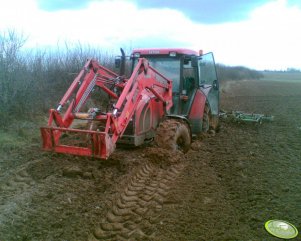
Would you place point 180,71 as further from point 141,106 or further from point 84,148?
point 84,148

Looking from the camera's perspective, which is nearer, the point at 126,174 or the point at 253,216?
the point at 253,216

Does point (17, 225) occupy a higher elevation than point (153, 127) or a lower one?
lower

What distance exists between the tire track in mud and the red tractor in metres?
0.62

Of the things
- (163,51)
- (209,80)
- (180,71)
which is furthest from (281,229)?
(209,80)

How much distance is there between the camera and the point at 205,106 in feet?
26.9

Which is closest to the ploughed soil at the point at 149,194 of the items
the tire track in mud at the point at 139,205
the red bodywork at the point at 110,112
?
the tire track in mud at the point at 139,205

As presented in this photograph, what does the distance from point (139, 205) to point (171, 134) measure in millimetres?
2005

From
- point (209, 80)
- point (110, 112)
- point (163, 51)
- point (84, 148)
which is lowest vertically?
point (84, 148)

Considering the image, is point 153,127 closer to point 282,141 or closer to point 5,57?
point 282,141

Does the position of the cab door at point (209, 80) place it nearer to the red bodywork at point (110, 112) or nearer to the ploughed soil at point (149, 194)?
the red bodywork at point (110, 112)

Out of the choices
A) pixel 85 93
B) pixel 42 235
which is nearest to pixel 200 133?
pixel 85 93

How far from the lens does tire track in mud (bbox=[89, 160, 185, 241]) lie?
3.79 meters

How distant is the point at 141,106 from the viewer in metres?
6.25

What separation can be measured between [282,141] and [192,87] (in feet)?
8.67
